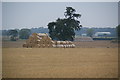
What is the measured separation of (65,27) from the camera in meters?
23.0

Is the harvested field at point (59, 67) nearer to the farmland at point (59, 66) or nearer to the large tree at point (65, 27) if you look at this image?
the farmland at point (59, 66)

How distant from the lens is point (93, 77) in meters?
5.60

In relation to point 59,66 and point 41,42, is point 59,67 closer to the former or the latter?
point 59,66

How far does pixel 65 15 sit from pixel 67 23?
2.69ft

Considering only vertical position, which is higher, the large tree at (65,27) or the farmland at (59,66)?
the large tree at (65,27)

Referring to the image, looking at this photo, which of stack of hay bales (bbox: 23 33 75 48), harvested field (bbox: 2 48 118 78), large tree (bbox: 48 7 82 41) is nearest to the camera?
harvested field (bbox: 2 48 118 78)

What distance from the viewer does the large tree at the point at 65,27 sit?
22.7 meters

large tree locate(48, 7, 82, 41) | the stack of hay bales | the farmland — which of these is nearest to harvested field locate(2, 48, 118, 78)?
the farmland

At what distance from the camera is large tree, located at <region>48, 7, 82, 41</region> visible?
2266 cm

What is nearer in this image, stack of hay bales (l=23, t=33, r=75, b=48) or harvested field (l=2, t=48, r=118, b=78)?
harvested field (l=2, t=48, r=118, b=78)

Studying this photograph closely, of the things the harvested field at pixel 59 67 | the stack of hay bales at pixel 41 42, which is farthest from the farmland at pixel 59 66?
the stack of hay bales at pixel 41 42

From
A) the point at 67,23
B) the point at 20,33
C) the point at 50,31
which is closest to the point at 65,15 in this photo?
the point at 67,23

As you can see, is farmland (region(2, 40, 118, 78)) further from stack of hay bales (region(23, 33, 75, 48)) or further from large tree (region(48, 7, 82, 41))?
large tree (region(48, 7, 82, 41))

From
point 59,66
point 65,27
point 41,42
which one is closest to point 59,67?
point 59,66
